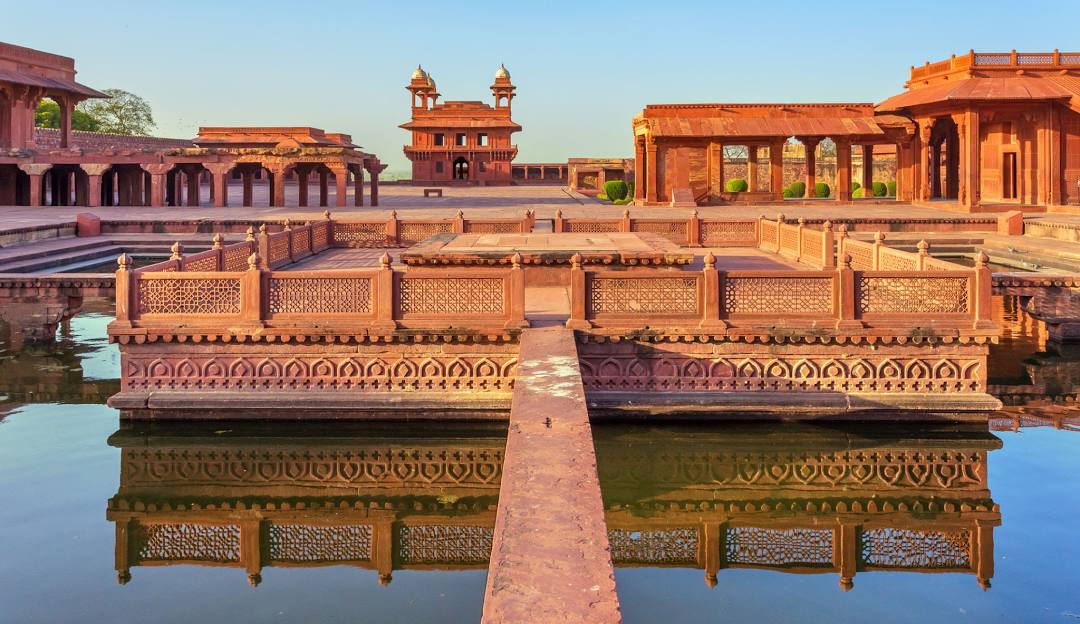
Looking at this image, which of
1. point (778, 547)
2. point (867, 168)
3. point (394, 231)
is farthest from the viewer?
point (867, 168)

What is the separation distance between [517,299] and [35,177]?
2722 centimetres

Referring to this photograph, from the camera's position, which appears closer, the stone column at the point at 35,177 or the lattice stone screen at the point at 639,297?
the lattice stone screen at the point at 639,297

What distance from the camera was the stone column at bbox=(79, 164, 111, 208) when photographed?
100 feet

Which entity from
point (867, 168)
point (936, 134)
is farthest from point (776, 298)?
point (867, 168)

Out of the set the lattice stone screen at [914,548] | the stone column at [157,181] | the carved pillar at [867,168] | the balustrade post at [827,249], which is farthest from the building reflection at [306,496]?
the carved pillar at [867,168]

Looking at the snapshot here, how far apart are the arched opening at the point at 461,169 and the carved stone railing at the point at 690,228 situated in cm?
4433

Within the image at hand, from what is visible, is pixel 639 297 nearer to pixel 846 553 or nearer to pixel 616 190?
pixel 846 553

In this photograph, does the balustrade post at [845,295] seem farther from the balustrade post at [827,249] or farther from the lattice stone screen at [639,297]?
the balustrade post at [827,249]

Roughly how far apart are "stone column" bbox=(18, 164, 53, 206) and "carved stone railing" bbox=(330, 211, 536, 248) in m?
17.4

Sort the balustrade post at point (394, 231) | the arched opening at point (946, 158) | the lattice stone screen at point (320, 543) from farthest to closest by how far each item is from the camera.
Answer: the arched opening at point (946, 158) → the balustrade post at point (394, 231) → the lattice stone screen at point (320, 543)

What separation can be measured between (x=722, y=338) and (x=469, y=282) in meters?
2.27

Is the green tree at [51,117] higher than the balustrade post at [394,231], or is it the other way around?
the green tree at [51,117]

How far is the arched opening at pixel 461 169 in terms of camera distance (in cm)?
6159

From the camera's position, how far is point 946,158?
34.6 m
